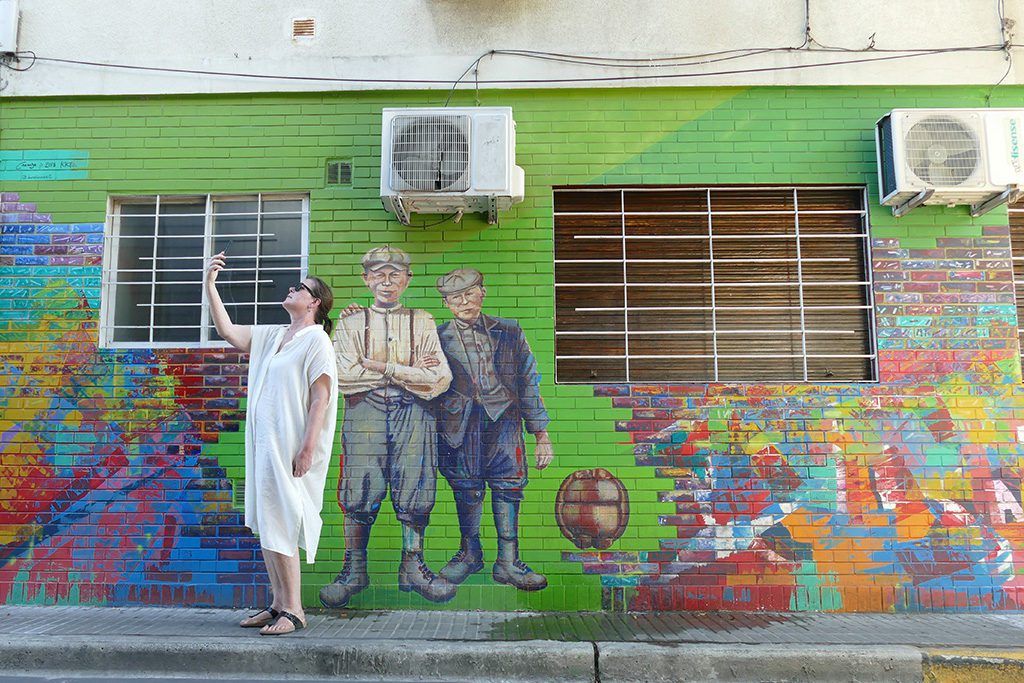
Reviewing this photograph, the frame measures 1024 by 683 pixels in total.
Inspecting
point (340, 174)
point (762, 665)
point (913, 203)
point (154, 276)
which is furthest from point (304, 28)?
point (762, 665)

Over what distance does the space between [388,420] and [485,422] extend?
0.67 m

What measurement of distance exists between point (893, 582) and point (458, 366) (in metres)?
3.28

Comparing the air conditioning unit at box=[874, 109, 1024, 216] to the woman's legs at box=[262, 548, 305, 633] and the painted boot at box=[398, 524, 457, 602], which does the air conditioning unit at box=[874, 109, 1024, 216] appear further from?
the woman's legs at box=[262, 548, 305, 633]

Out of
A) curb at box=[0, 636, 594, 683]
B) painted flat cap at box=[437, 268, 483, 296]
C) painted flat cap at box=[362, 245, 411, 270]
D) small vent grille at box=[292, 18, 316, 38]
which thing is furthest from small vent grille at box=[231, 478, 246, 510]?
small vent grille at box=[292, 18, 316, 38]

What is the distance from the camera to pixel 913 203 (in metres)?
5.48

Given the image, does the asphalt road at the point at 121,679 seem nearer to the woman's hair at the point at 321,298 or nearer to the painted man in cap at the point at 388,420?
the painted man in cap at the point at 388,420

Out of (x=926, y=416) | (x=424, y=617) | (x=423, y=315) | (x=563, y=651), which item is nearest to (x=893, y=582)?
(x=926, y=416)

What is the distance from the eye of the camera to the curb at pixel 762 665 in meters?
4.27

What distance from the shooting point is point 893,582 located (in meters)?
5.33

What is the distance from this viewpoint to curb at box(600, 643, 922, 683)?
14.0 ft

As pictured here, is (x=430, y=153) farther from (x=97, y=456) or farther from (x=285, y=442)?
(x=97, y=456)

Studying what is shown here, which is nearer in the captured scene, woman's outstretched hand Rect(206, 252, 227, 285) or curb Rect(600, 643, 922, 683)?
curb Rect(600, 643, 922, 683)

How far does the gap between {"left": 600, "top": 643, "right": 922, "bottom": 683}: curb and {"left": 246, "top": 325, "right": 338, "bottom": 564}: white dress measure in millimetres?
1872

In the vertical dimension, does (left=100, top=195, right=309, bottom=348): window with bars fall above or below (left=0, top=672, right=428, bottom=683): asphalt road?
above
